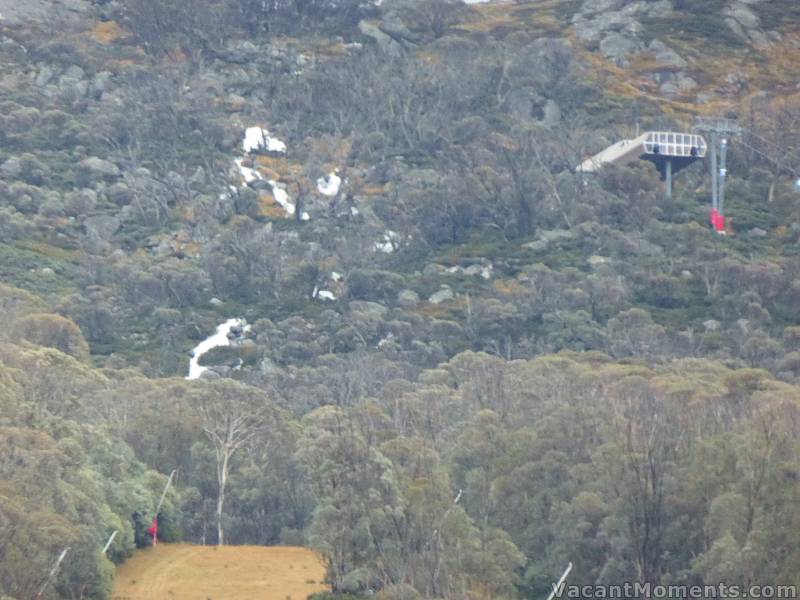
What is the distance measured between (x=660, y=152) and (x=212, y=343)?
4063 centimetres

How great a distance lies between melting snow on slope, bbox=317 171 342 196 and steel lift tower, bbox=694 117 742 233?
2634 centimetres

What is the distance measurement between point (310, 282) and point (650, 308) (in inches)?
855

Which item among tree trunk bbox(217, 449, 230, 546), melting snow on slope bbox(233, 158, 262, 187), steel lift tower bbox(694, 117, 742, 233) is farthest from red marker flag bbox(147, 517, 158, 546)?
melting snow on slope bbox(233, 158, 262, 187)

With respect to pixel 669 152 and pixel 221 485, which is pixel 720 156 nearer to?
pixel 669 152

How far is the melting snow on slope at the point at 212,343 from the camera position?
103312mm

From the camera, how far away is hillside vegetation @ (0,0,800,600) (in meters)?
56.0

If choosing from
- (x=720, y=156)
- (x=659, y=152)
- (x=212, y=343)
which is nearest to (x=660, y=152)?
(x=659, y=152)

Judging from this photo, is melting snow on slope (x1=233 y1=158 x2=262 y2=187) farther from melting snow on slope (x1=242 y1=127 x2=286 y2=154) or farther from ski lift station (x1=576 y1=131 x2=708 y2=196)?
ski lift station (x1=576 y1=131 x2=708 y2=196)

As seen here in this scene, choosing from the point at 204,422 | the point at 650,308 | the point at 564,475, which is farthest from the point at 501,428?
the point at 650,308

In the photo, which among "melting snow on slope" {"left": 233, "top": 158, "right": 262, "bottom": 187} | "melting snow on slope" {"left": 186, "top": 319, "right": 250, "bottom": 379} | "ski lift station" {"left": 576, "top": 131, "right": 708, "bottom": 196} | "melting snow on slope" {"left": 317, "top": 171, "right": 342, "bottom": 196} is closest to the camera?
"melting snow on slope" {"left": 186, "top": 319, "right": 250, "bottom": 379}

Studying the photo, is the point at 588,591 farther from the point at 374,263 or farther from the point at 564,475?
the point at 374,263

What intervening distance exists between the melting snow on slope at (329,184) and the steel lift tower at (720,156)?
26.3 metres

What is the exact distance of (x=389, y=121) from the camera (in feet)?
499

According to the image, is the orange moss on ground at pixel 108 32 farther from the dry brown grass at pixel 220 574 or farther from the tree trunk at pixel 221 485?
the dry brown grass at pixel 220 574
